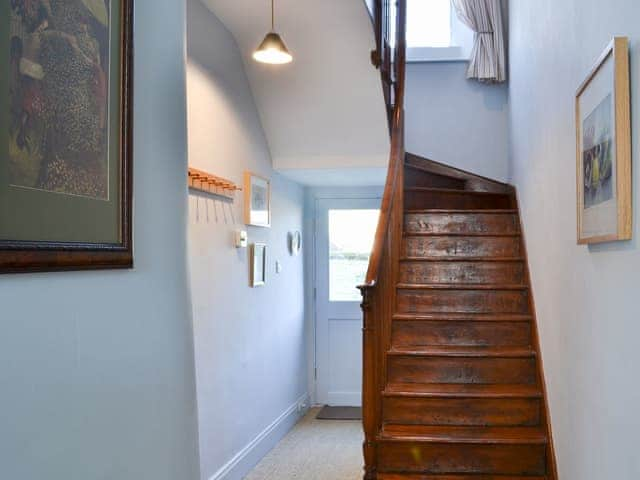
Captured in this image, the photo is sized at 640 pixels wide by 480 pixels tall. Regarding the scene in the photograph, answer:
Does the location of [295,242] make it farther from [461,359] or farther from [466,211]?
[461,359]

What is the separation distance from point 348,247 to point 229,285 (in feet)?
8.36

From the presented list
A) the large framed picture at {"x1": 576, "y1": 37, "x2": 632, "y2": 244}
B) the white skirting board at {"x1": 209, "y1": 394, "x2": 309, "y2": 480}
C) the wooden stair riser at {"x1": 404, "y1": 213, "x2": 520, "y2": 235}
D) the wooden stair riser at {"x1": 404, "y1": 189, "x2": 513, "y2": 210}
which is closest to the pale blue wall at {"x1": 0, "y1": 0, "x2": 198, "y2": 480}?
the large framed picture at {"x1": 576, "y1": 37, "x2": 632, "y2": 244}

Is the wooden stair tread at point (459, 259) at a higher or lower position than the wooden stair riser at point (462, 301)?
higher

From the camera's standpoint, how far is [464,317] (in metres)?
3.88

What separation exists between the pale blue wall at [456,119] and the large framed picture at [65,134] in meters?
4.62

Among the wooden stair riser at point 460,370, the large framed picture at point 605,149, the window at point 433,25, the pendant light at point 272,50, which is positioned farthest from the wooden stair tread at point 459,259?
the window at point 433,25

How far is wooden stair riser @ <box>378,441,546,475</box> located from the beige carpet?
3.27ft

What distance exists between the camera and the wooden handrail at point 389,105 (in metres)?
3.52

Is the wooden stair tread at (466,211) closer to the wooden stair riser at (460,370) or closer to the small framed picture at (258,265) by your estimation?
the small framed picture at (258,265)

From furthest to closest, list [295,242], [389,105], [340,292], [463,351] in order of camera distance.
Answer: [340,292]
[295,242]
[389,105]
[463,351]

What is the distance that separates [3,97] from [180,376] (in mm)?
721

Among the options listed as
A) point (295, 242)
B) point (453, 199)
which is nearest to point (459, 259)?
point (453, 199)

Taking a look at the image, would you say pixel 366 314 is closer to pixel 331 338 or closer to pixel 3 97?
pixel 3 97

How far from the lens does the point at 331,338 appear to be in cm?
643
